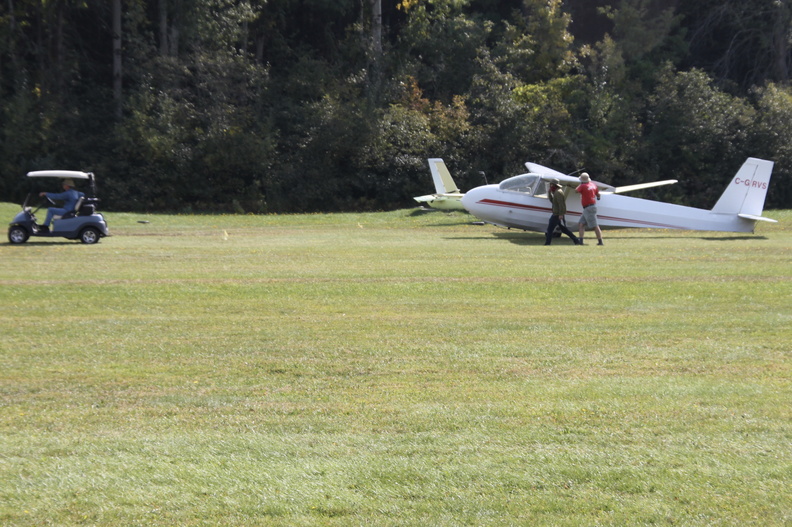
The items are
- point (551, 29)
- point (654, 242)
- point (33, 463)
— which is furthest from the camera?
point (551, 29)

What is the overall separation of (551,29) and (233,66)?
54.9 feet

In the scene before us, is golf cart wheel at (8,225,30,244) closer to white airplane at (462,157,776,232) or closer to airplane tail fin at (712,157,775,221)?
white airplane at (462,157,776,232)

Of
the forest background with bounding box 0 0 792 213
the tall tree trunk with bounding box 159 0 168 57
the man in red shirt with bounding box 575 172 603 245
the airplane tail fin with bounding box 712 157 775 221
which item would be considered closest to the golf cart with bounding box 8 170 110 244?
the man in red shirt with bounding box 575 172 603 245

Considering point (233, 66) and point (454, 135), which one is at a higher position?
point (233, 66)

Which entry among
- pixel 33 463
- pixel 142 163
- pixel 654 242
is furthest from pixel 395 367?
pixel 142 163

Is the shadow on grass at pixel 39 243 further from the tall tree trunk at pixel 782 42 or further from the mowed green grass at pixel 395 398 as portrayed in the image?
the tall tree trunk at pixel 782 42

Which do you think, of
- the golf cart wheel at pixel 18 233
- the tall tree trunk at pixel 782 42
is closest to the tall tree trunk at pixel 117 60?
the golf cart wheel at pixel 18 233

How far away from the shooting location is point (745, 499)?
17.2 feet

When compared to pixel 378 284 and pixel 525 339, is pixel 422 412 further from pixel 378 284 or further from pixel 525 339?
pixel 378 284

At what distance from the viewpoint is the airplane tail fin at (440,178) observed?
32.6m

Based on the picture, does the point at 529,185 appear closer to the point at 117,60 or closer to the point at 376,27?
the point at 376,27

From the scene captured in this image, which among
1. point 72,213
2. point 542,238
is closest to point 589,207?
point 542,238

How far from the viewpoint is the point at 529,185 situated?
2433 cm

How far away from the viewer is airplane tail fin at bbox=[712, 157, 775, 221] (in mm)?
23906
